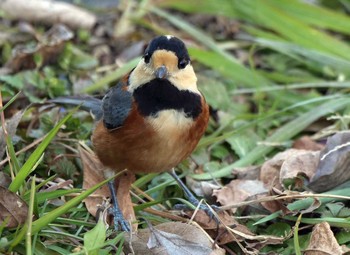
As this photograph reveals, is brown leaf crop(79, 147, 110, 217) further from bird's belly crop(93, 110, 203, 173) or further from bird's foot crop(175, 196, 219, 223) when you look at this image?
bird's foot crop(175, 196, 219, 223)

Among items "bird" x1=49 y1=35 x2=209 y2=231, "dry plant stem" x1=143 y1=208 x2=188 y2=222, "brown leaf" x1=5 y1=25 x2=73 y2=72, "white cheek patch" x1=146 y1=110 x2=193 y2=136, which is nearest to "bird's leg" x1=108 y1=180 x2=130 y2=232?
"bird" x1=49 y1=35 x2=209 y2=231

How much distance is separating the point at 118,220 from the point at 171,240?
363 millimetres

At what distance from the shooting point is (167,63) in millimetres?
3088

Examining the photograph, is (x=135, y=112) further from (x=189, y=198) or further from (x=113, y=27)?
(x=113, y=27)

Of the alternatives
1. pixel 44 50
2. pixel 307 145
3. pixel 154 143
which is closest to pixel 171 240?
pixel 154 143

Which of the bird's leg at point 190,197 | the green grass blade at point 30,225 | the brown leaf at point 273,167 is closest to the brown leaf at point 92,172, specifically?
the bird's leg at point 190,197

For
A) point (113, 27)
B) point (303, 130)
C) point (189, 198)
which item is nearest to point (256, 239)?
point (189, 198)

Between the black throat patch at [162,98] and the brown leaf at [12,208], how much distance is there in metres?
0.69

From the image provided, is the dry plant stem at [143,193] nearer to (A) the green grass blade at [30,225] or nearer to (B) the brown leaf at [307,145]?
(A) the green grass blade at [30,225]

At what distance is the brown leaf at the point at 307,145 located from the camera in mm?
3941

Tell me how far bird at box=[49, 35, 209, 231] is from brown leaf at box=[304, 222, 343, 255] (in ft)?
2.27

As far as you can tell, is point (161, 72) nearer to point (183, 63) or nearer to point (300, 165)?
point (183, 63)

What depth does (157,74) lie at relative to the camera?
10.0 ft

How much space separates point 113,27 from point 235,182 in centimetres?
230
